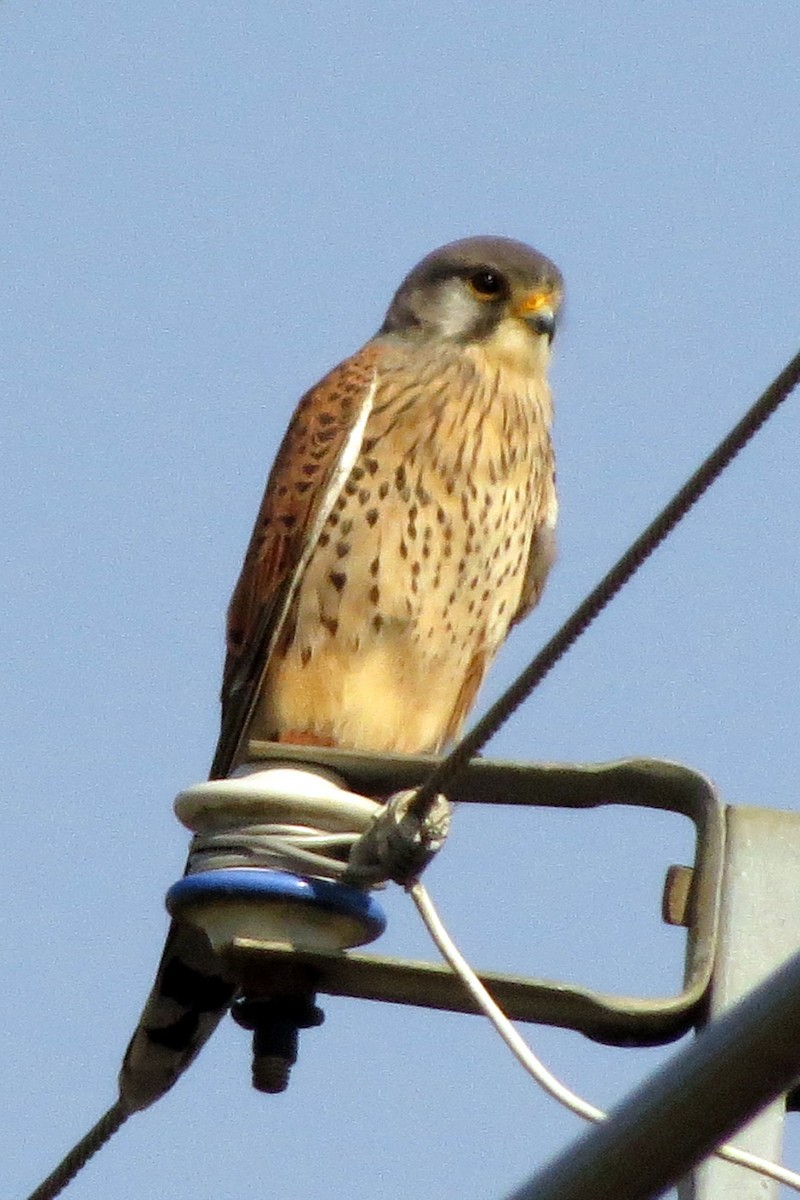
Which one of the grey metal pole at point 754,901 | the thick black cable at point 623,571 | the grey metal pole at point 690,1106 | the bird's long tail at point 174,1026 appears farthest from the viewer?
the bird's long tail at point 174,1026

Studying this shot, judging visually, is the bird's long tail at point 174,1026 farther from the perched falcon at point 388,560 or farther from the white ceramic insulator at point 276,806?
the perched falcon at point 388,560

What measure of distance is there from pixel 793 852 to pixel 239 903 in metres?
0.86

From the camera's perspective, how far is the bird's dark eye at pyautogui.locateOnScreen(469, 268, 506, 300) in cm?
656

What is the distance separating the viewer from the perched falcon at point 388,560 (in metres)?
5.68

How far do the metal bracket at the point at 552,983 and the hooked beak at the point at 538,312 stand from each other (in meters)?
2.92

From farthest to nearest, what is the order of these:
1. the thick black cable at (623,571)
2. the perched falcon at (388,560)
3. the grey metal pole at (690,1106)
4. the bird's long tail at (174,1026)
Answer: the perched falcon at (388,560), the bird's long tail at (174,1026), the thick black cable at (623,571), the grey metal pole at (690,1106)

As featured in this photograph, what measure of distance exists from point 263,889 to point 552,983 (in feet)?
1.62

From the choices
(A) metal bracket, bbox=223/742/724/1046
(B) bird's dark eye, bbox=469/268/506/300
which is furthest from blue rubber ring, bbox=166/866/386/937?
(B) bird's dark eye, bbox=469/268/506/300

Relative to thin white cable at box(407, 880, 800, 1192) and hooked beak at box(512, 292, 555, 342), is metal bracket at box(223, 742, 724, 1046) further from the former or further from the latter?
hooked beak at box(512, 292, 555, 342)

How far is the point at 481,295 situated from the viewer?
6.57m

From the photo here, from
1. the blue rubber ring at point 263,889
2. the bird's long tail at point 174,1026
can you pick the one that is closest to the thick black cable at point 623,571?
the blue rubber ring at point 263,889

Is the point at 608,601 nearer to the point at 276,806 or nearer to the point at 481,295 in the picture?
the point at 276,806

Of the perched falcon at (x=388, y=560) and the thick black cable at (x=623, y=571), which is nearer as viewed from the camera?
the thick black cable at (x=623, y=571)

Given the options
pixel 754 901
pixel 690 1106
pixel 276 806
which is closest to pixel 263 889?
pixel 276 806
